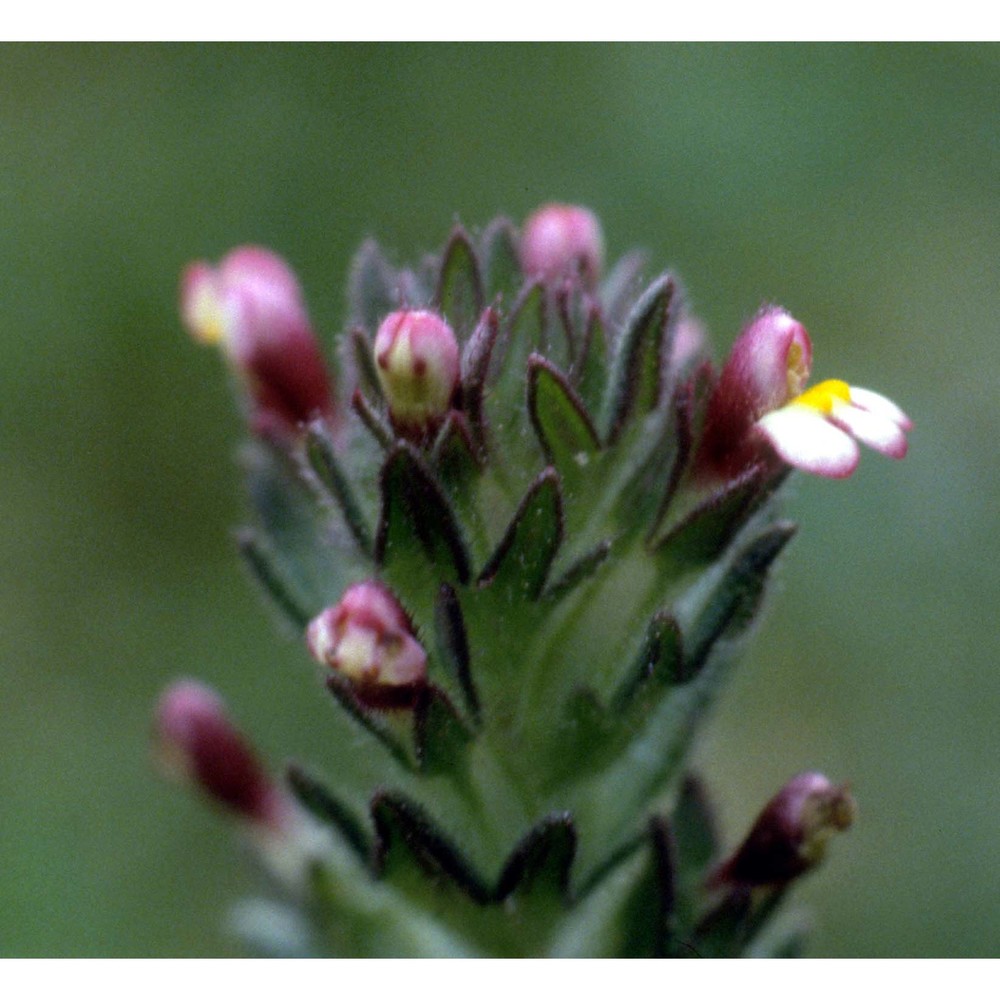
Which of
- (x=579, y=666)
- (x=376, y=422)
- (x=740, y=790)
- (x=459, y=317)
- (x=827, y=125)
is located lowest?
(x=740, y=790)

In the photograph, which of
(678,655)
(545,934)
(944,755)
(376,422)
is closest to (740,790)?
(944,755)

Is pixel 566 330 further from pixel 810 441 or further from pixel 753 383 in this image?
pixel 810 441

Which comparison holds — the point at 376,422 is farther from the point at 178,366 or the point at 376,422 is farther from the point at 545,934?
the point at 178,366

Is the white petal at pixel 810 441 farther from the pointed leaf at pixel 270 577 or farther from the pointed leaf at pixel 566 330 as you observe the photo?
the pointed leaf at pixel 270 577

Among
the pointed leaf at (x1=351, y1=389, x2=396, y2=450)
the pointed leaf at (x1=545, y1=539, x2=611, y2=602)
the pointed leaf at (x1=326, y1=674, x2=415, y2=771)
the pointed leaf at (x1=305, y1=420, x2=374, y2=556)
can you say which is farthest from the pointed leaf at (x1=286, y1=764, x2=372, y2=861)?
the pointed leaf at (x1=351, y1=389, x2=396, y2=450)

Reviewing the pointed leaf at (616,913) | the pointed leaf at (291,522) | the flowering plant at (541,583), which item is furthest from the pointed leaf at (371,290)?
the pointed leaf at (616,913)
